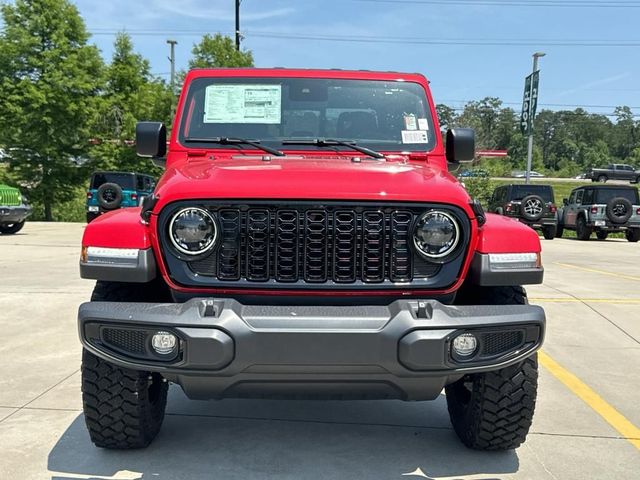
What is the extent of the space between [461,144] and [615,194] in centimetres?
1768

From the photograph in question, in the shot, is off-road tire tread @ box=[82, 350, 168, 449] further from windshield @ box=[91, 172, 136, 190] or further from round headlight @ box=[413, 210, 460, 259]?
windshield @ box=[91, 172, 136, 190]

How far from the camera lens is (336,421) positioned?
12.1ft

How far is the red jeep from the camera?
2.44m

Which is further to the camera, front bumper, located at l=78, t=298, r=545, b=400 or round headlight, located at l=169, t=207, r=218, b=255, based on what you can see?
round headlight, located at l=169, t=207, r=218, b=255

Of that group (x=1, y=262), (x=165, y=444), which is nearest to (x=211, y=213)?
(x=165, y=444)

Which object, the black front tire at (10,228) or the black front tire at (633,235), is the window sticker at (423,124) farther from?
the black front tire at (633,235)

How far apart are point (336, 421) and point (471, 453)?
823mm

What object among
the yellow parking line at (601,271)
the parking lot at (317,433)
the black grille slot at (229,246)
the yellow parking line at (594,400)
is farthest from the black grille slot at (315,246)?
the yellow parking line at (601,271)

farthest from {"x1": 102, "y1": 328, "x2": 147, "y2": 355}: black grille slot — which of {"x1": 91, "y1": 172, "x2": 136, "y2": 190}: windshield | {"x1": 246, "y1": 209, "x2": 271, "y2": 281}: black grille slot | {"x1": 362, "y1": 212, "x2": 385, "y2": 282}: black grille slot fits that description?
{"x1": 91, "y1": 172, "x2": 136, "y2": 190}: windshield

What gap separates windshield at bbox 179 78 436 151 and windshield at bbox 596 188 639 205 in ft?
56.8

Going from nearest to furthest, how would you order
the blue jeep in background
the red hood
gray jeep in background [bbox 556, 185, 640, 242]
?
the red hood
the blue jeep in background
gray jeep in background [bbox 556, 185, 640, 242]

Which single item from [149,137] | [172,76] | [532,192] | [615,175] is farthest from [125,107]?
[615,175]

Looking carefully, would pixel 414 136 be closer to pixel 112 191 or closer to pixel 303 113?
pixel 303 113

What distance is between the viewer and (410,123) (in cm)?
381
